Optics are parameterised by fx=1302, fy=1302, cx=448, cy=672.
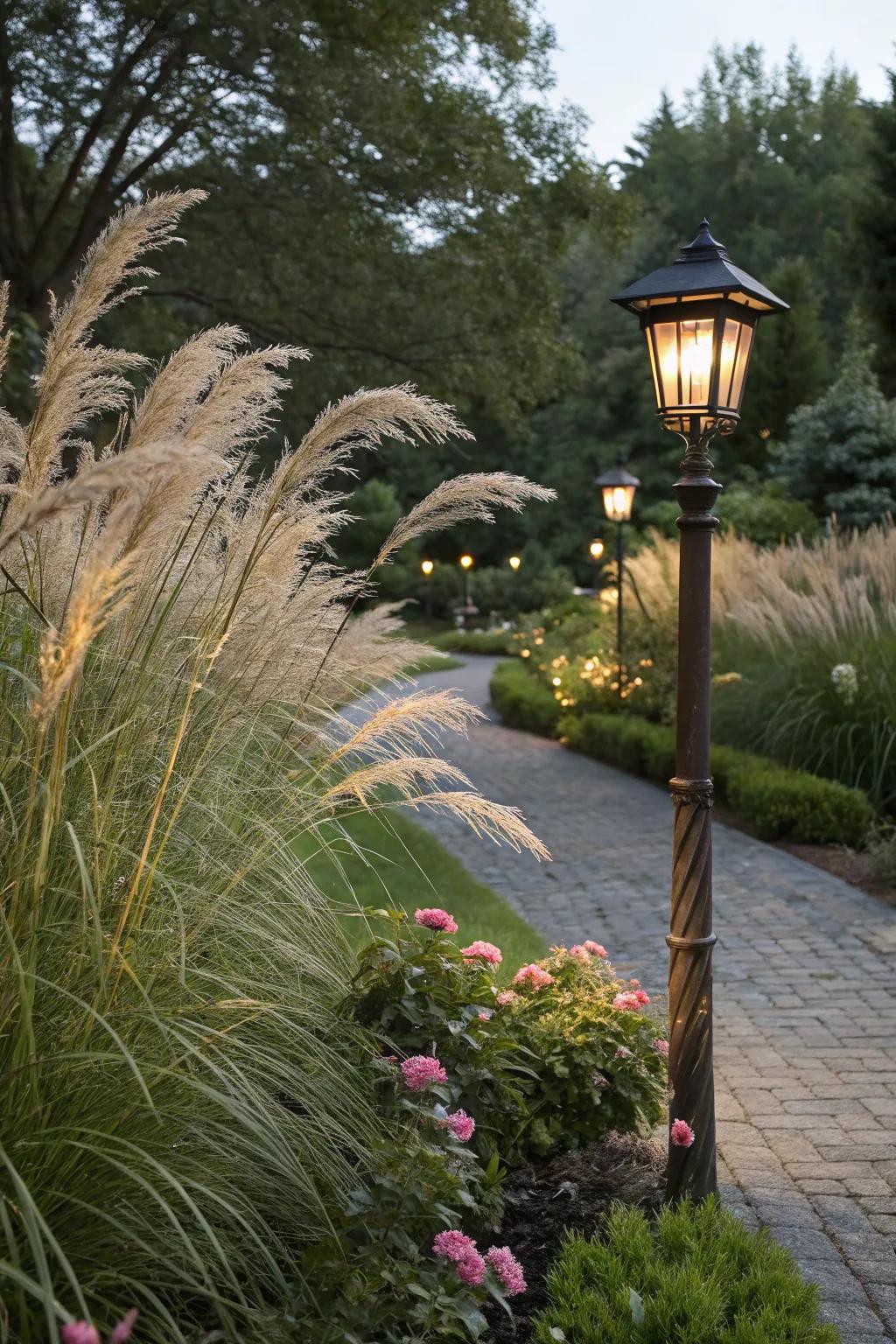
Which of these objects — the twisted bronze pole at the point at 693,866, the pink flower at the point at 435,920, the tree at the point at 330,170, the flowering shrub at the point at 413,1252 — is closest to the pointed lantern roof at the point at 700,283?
the twisted bronze pole at the point at 693,866

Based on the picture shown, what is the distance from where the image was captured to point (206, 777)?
318 cm

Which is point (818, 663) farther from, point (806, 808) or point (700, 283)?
point (700, 283)

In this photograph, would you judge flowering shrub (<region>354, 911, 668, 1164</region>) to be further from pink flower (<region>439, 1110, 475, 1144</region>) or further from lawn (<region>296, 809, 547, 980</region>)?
lawn (<region>296, 809, 547, 980</region>)

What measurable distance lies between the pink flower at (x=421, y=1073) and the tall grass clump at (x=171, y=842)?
4.5 inches

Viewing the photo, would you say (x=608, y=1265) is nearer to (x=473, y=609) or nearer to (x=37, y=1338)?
(x=37, y=1338)

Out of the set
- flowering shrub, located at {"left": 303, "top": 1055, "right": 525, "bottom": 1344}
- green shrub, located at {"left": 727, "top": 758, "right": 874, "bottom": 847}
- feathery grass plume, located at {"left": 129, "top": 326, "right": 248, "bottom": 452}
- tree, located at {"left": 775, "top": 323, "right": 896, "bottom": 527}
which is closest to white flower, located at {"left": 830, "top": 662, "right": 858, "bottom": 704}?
green shrub, located at {"left": 727, "top": 758, "right": 874, "bottom": 847}

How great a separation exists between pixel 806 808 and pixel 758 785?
49 cm

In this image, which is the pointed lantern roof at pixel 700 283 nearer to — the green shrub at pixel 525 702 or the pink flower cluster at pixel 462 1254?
the pink flower cluster at pixel 462 1254

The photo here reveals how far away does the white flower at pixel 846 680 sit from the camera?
8766 mm

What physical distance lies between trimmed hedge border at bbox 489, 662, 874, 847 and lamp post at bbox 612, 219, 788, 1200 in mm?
5338

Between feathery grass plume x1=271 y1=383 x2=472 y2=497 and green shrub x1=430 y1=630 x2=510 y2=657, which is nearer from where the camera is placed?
feathery grass plume x1=271 y1=383 x2=472 y2=497

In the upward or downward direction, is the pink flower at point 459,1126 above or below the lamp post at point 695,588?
below

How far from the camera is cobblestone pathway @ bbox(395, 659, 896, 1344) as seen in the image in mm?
3506

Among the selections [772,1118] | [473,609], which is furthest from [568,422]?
[772,1118]
